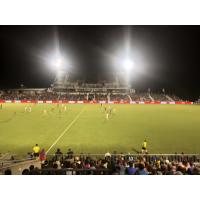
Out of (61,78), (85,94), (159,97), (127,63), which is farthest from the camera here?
(61,78)

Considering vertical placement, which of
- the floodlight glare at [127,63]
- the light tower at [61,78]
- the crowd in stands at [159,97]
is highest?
the floodlight glare at [127,63]

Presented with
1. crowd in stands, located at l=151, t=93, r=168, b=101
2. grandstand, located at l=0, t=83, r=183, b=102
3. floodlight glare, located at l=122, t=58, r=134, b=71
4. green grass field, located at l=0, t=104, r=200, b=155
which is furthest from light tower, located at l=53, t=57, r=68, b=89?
green grass field, located at l=0, t=104, r=200, b=155

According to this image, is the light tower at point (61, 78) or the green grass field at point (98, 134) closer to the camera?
the green grass field at point (98, 134)

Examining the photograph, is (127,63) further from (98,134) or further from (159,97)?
(98,134)

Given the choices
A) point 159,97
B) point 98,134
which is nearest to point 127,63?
point 159,97

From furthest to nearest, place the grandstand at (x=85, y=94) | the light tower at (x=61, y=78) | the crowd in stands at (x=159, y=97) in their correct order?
the light tower at (x=61, y=78) < the crowd in stands at (x=159, y=97) < the grandstand at (x=85, y=94)

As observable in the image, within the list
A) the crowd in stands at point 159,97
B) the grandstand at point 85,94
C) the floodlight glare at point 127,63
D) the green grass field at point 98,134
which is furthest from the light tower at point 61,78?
the green grass field at point 98,134

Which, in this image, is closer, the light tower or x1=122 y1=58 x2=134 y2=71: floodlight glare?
x1=122 y1=58 x2=134 y2=71: floodlight glare

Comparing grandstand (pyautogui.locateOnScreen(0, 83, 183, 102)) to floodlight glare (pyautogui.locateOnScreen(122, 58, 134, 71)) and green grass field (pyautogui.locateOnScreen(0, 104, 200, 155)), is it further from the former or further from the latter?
green grass field (pyautogui.locateOnScreen(0, 104, 200, 155))

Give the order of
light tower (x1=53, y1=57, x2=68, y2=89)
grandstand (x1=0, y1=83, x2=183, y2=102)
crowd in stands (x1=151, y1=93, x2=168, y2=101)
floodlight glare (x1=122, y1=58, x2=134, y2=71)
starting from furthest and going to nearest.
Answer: light tower (x1=53, y1=57, x2=68, y2=89) → floodlight glare (x1=122, y1=58, x2=134, y2=71) → crowd in stands (x1=151, y1=93, x2=168, y2=101) → grandstand (x1=0, y1=83, x2=183, y2=102)

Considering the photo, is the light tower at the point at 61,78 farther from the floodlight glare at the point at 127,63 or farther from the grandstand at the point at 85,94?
the floodlight glare at the point at 127,63

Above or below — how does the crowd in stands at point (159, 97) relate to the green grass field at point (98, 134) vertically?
above
